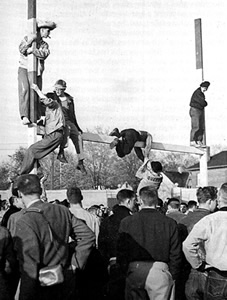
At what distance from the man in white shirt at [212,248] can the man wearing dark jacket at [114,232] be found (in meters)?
1.34

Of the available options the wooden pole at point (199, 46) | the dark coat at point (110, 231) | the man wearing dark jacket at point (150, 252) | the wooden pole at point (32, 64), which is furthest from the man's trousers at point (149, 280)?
the wooden pole at point (199, 46)

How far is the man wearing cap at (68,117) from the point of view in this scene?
8.02 m

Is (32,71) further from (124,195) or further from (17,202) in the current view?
(124,195)

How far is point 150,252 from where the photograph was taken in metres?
4.70

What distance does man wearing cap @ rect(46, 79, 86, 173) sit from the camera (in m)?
8.02

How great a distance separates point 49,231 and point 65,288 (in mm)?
544

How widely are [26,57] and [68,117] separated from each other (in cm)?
119

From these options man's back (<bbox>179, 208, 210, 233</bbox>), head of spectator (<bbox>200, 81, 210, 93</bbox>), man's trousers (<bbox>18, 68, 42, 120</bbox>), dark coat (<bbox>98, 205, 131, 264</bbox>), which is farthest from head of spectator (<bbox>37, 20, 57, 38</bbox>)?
head of spectator (<bbox>200, 81, 210, 93</bbox>)

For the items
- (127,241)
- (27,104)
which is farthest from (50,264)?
(27,104)

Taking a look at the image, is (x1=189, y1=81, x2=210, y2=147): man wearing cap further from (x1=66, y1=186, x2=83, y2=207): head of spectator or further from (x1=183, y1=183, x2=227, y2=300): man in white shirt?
(x1=183, y1=183, x2=227, y2=300): man in white shirt

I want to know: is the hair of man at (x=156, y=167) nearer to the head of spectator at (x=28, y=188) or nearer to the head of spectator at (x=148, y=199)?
the head of spectator at (x=148, y=199)

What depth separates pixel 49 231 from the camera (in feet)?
12.9

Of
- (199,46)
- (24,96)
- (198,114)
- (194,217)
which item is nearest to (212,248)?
(194,217)

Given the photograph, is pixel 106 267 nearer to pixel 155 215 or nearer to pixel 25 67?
pixel 155 215
